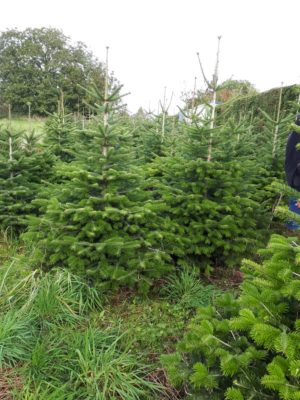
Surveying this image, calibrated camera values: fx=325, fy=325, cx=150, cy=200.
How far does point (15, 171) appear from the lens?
17.7 ft

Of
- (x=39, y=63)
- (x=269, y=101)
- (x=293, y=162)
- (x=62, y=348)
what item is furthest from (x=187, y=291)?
(x=39, y=63)

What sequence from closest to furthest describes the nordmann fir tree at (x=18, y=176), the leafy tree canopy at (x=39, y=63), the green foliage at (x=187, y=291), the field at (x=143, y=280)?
the field at (x=143, y=280)
the green foliage at (x=187, y=291)
the nordmann fir tree at (x=18, y=176)
the leafy tree canopy at (x=39, y=63)

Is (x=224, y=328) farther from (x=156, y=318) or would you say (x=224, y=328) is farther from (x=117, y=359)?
(x=156, y=318)

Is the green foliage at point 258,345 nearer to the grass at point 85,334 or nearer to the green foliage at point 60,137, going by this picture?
the grass at point 85,334

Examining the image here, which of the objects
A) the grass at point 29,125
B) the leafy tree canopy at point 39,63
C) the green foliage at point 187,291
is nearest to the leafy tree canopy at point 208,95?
the green foliage at point 187,291

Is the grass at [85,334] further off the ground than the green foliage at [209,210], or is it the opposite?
the green foliage at [209,210]

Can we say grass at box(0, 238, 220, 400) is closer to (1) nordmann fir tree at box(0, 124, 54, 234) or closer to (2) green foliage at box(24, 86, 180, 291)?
(2) green foliage at box(24, 86, 180, 291)

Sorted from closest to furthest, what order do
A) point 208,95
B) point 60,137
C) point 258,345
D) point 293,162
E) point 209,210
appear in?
point 258,345, point 293,162, point 209,210, point 60,137, point 208,95

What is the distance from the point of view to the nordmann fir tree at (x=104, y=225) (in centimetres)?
357

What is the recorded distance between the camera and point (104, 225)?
11.9ft

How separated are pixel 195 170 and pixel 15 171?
301 centimetres

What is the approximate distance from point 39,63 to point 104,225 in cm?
3033

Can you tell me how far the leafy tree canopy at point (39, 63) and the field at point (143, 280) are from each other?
23959mm

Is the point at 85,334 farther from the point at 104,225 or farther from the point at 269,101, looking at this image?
the point at 269,101
